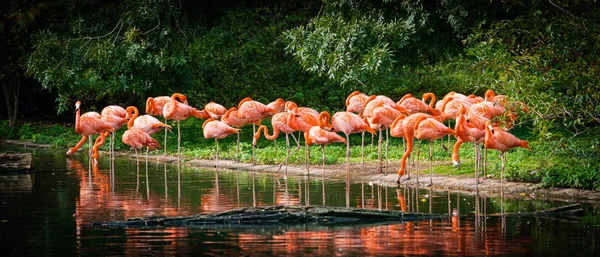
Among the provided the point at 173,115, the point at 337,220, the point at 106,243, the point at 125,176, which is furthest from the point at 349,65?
the point at 106,243

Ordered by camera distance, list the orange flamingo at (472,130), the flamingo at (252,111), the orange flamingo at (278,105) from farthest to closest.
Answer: the orange flamingo at (278,105), the flamingo at (252,111), the orange flamingo at (472,130)

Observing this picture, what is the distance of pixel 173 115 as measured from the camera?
A: 19578 millimetres

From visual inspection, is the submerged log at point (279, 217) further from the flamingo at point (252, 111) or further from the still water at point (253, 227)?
the flamingo at point (252, 111)

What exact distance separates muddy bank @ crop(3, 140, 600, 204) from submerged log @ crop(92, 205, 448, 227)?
326cm

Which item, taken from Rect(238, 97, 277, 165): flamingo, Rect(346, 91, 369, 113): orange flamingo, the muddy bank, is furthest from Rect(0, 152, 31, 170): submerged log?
Rect(346, 91, 369, 113): orange flamingo

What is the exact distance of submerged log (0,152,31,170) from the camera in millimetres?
16781

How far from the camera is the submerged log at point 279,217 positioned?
10.4m

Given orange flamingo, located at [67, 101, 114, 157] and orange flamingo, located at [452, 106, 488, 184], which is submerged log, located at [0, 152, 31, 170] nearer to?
orange flamingo, located at [67, 101, 114, 157]

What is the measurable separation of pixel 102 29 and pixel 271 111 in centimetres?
639

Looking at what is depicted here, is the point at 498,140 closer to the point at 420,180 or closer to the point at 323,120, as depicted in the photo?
the point at 420,180

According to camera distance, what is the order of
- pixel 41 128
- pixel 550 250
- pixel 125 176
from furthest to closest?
pixel 41 128
pixel 125 176
pixel 550 250

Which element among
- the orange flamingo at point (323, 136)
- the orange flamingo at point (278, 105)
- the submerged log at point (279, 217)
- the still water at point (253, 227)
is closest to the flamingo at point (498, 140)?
the still water at point (253, 227)

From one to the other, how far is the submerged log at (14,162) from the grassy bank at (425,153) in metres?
3.85

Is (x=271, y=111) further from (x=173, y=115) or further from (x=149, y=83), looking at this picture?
(x=149, y=83)
